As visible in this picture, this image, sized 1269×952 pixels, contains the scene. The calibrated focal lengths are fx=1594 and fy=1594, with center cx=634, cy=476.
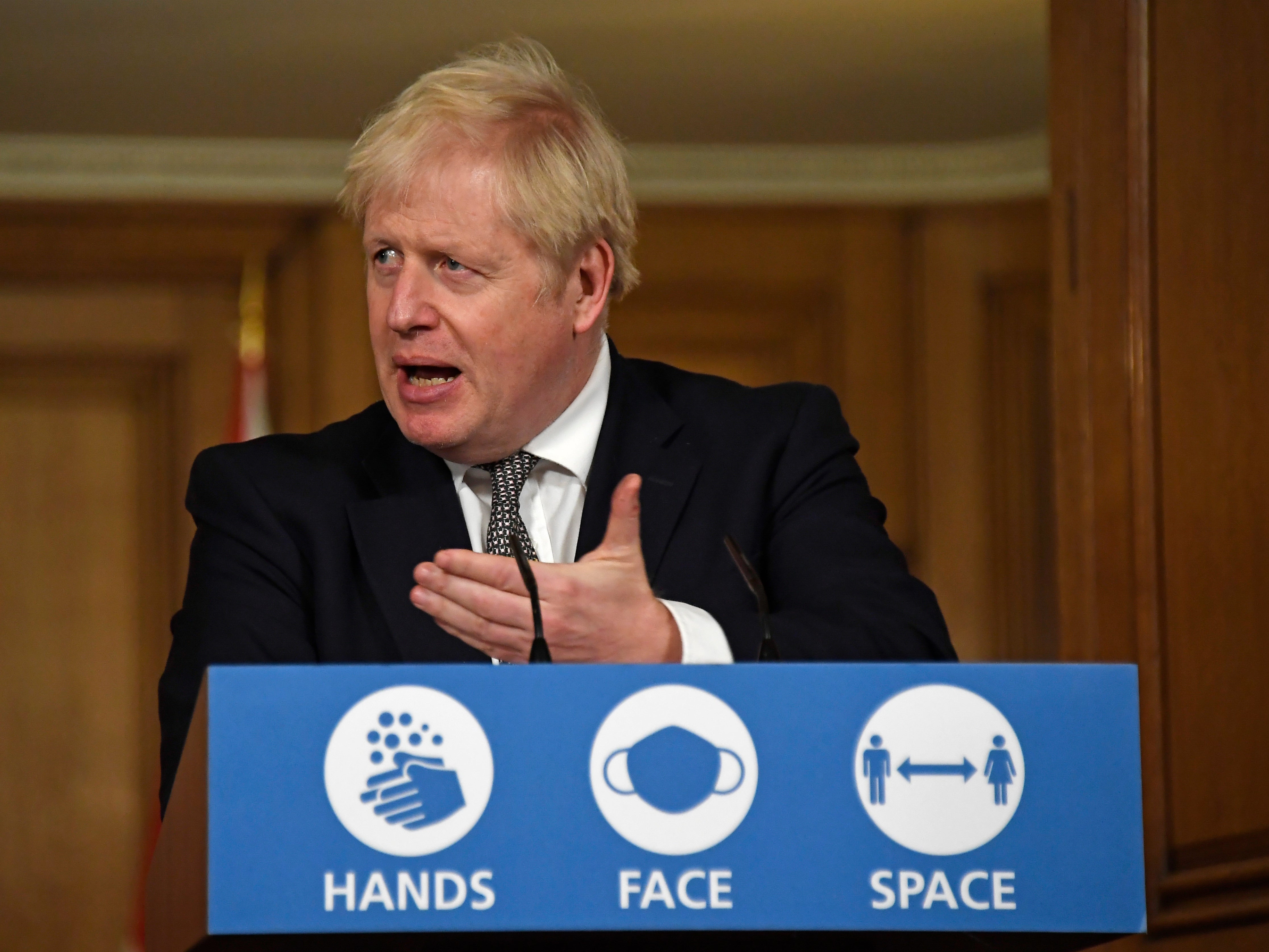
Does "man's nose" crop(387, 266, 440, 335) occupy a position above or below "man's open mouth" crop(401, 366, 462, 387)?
above

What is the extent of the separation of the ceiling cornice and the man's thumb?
3.80 meters

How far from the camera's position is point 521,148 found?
162 centimetres

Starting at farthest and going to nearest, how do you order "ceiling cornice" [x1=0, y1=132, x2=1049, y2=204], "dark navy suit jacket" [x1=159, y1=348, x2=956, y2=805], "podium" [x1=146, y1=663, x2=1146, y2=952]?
1. "ceiling cornice" [x1=0, y1=132, x2=1049, y2=204]
2. "dark navy suit jacket" [x1=159, y1=348, x2=956, y2=805]
3. "podium" [x1=146, y1=663, x2=1146, y2=952]

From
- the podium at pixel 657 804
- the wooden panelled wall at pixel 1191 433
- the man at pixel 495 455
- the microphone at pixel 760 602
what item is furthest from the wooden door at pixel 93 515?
the podium at pixel 657 804

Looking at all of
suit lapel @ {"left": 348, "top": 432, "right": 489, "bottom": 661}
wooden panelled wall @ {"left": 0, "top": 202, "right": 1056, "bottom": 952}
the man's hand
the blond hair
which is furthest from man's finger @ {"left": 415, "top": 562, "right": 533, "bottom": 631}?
wooden panelled wall @ {"left": 0, "top": 202, "right": 1056, "bottom": 952}

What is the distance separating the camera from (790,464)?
1674 mm

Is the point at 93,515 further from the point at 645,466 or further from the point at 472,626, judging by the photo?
the point at 472,626

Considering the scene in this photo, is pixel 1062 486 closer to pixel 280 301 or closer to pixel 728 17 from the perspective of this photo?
pixel 728 17

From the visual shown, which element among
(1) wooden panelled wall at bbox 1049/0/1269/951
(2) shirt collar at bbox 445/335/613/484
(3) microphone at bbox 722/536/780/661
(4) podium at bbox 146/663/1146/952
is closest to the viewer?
(4) podium at bbox 146/663/1146/952

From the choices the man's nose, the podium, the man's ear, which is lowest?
the podium

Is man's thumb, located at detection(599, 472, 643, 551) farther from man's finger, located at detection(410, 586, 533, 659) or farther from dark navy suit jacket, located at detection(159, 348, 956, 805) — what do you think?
dark navy suit jacket, located at detection(159, 348, 956, 805)

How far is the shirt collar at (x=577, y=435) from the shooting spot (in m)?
1.67

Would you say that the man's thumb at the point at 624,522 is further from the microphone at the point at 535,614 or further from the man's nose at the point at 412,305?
the man's nose at the point at 412,305

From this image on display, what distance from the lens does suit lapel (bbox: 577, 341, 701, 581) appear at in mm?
1604
